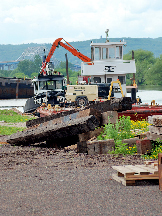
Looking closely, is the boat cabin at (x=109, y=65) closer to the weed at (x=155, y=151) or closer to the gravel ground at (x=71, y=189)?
the weed at (x=155, y=151)

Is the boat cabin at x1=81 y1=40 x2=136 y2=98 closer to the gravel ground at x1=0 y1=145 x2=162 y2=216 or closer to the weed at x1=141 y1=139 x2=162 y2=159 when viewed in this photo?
the weed at x1=141 y1=139 x2=162 y2=159

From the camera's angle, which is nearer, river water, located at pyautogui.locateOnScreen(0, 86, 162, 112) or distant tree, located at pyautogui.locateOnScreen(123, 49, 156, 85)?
river water, located at pyautogui.locateOnScreen(0, 86, 162, 112)

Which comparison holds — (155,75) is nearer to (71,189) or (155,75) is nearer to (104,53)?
(104,53)

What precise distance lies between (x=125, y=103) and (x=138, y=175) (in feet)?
16.2

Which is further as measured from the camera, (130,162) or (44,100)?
(44,100)

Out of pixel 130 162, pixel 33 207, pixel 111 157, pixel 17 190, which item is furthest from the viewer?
pixel 111 157

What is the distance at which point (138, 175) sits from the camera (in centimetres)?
611

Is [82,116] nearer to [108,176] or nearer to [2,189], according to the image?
[108,176]

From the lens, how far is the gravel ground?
16.2 ft

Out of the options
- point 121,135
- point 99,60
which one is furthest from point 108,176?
point 99,60

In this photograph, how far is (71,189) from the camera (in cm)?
586

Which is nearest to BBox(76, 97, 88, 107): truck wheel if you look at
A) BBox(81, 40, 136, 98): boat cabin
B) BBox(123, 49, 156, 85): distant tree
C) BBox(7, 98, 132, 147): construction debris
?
BBox(81, 40, 136, 98): boat cabin

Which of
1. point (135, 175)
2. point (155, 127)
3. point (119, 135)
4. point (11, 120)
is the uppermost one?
point (155, 127)

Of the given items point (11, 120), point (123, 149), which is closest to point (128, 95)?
point (11, 120)
